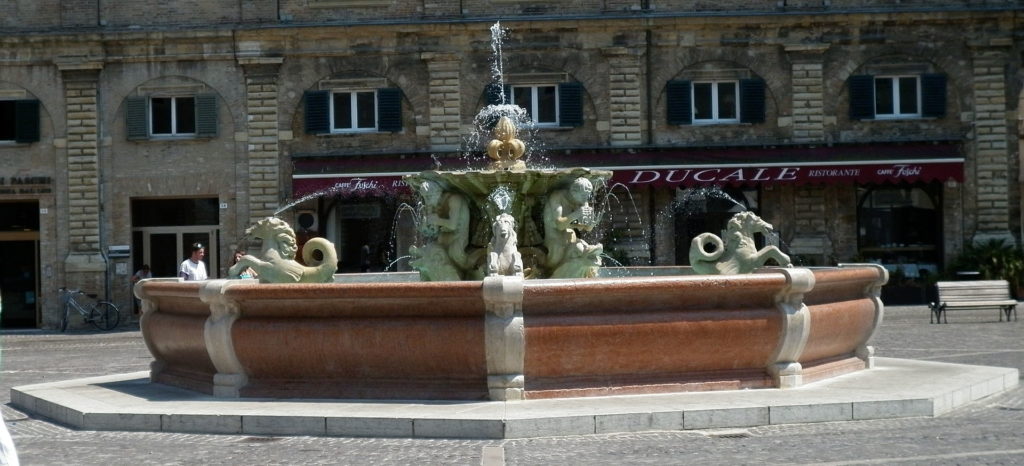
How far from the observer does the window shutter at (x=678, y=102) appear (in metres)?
36.4

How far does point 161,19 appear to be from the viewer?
36.8 m

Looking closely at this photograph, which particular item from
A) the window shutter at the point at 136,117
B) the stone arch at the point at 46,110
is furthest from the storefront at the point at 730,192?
the stone arch at the point at 46,110

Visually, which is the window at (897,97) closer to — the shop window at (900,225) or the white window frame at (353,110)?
the shop window at (900,225)

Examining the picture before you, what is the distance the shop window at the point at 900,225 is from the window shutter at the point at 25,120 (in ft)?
65.4

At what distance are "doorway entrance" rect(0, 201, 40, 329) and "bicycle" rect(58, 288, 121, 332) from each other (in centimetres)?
174

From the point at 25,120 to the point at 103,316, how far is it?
519cm

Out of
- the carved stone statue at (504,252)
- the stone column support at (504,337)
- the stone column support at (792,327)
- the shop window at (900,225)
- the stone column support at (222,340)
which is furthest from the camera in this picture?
the shop window at (900,225)

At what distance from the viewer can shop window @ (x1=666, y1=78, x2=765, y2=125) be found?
36469mm

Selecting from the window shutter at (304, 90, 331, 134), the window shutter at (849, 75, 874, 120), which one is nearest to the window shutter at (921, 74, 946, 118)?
the window shutter at (849, 75, 874, 120)

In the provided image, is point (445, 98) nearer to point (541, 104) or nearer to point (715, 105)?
point (541, 104)

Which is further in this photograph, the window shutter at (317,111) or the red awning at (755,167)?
the window shutter at (317,111)

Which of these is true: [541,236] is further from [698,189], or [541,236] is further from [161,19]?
[161,19]

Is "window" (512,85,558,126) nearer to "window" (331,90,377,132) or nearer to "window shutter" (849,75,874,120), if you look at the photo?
"window" (331,90,377,132)

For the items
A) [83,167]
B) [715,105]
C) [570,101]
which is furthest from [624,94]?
[83,167]
